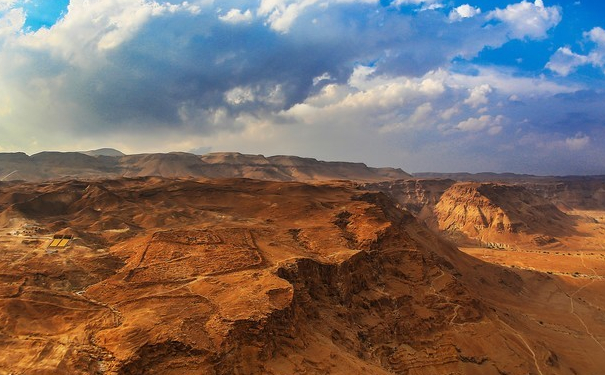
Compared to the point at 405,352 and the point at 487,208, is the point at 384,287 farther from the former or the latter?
the point at 487,208

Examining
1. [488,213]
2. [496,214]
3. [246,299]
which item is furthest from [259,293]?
[488,213]

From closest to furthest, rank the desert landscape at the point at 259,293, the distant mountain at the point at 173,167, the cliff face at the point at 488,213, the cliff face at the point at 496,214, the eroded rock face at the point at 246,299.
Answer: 1. the eroded rock face at the point at 246,299
2. the desert landscape at the point at 259,293
3. the cliff face at the point at 488,213
4. the cliff face at the point at 496,214
5. the distant mountain at the point at 173,167

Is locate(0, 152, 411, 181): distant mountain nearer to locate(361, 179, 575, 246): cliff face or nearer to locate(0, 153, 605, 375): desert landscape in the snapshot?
locate(361, 179, 575, 246): cliff face

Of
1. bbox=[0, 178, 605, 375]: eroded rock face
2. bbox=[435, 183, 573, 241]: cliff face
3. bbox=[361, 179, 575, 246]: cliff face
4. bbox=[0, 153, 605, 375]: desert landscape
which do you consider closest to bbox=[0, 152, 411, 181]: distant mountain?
bbox=[361, 179, 575, 246]: cliff face

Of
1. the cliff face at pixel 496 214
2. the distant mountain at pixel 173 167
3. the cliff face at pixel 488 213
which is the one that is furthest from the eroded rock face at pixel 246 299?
the distant mountain at pixel 173 167

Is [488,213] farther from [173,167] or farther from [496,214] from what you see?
[173,167]

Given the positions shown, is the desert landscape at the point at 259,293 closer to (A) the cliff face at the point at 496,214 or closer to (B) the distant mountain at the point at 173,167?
(A) the cliff face at the point at 496,214
